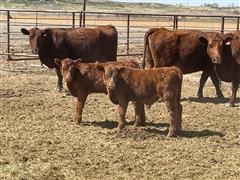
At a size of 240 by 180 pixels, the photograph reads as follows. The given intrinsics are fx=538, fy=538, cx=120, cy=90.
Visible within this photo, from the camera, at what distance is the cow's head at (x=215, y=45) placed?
34.4 feet

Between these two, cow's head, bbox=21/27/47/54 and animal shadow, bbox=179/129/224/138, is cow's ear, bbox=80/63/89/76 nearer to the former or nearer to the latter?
animal shadow, bbox=179/129/224/138

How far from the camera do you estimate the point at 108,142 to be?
295 inches

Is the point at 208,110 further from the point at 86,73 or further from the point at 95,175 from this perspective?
the point at 95,175

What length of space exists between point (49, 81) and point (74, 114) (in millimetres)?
4272

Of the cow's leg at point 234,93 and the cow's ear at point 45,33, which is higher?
the cow's ear at point 45,33

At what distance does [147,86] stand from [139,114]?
31.5 inches

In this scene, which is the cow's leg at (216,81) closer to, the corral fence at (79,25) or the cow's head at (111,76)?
the corral fence at (79,25)

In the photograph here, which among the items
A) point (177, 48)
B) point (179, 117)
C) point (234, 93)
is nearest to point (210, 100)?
point (234, 93)

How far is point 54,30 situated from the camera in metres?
12.3

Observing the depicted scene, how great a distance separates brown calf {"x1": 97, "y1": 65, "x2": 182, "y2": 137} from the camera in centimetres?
759

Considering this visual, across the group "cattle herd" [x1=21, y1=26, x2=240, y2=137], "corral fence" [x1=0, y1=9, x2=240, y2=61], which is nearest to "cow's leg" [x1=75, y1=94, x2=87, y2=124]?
"cattle herd" [x1=21, y1=26, x2=240, y2=137]

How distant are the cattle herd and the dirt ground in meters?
0.40

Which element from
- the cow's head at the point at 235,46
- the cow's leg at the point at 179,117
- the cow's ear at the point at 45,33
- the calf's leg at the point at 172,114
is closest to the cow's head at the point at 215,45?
the cow's head at the point at 235,46

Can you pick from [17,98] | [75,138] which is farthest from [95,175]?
[17,98]
